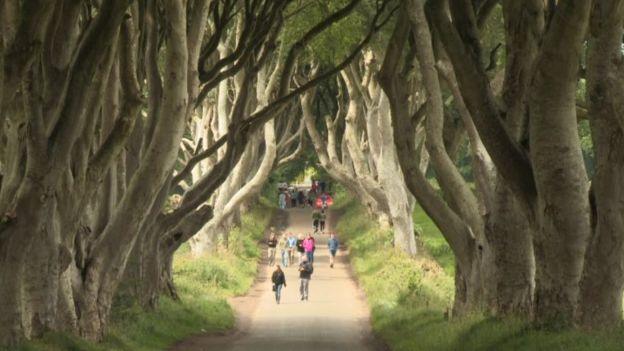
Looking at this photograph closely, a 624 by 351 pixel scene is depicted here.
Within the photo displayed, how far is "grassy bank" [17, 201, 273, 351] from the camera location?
20453mm

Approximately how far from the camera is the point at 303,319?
30703 millimetres

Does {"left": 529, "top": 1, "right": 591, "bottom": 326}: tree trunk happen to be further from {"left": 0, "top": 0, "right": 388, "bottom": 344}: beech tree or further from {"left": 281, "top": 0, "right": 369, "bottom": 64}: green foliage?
{"left": 281, "top": 0, "right": 369, "bottom": 64}: green foliage

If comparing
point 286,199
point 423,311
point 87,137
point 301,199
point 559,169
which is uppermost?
point 301,199

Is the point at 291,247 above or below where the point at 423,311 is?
Result: above

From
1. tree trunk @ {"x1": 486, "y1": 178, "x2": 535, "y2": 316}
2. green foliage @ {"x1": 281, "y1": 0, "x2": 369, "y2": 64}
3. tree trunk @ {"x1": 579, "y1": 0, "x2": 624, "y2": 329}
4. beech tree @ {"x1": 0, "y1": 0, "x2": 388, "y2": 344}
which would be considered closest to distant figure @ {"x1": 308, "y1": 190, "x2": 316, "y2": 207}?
green foliage @ {"x1": 281, "y1": 0, "x2": 369, "y2": 64}

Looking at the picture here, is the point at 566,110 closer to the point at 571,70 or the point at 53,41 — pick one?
the point at 571,70

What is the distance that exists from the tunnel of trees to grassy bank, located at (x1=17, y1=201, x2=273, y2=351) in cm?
53

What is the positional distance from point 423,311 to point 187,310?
19.3ft

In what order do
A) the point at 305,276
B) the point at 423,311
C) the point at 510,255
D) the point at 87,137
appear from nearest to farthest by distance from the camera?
the point at 87,137 < the point at 510,255 < the point at 423,311 < the point at 305,276

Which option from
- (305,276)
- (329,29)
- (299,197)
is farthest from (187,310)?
(299,197)

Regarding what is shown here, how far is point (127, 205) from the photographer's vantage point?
19266 mm

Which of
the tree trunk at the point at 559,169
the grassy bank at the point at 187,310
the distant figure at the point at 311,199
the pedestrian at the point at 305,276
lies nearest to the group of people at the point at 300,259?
the pedestrian at the point at 305,276

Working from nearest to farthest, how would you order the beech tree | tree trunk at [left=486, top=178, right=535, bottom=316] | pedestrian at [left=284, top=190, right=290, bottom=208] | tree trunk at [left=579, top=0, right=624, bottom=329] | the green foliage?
tree trunk at [left=579, top=0, right=624, bottom=329] → the beech tree → tree trunk at [left=486, top=178, right=535, bottom=316] → the green foliage → pedestrian at [left=284, top=190, right=290, bottom=208]

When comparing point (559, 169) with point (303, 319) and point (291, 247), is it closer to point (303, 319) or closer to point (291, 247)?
point (303, 319)
